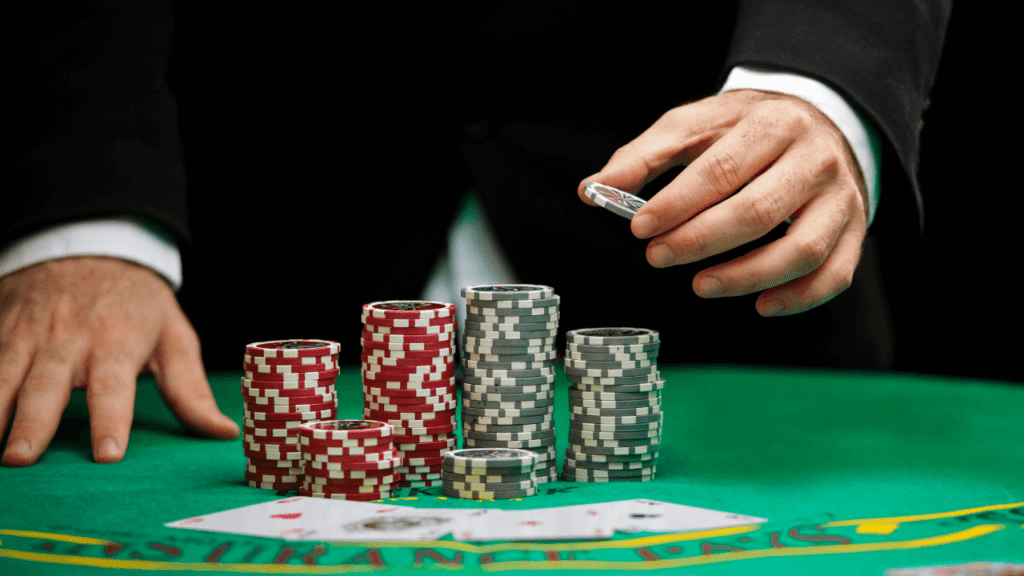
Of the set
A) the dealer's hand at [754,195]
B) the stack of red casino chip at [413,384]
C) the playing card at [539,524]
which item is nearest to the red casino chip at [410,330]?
the stack of red casino chip at [413,384]

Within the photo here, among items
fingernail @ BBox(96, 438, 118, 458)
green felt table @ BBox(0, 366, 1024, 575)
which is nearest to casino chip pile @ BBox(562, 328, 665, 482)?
green felt table @ BBox(0, 366, 1024, 575)

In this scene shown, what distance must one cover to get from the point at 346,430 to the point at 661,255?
2.38 feet

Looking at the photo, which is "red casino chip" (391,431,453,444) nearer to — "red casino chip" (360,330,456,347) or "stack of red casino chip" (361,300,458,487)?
"stack of red casino chip" (361,300,458,487)

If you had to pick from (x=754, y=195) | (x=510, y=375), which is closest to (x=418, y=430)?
(x=510, y=375)

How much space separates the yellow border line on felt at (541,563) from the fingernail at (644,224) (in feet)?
2.30

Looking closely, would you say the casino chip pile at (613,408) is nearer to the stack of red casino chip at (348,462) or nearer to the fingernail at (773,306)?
the fingernail at (773,306)

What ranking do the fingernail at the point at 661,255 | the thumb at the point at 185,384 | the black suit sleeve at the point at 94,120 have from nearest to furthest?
the fingernail at the point at 661,255, the thumb at the point at 185,384, the black suit sleeve at the point at 94,120

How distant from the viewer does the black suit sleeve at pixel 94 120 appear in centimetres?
245

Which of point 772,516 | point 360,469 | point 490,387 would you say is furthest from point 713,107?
point 360,469

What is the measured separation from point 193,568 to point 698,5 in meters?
2.34

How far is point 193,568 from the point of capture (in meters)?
1.32

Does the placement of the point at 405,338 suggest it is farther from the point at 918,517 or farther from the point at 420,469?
the point at 918,517

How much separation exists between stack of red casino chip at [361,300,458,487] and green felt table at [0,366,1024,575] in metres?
0.13

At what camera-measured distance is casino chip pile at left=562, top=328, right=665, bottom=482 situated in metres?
1.99
